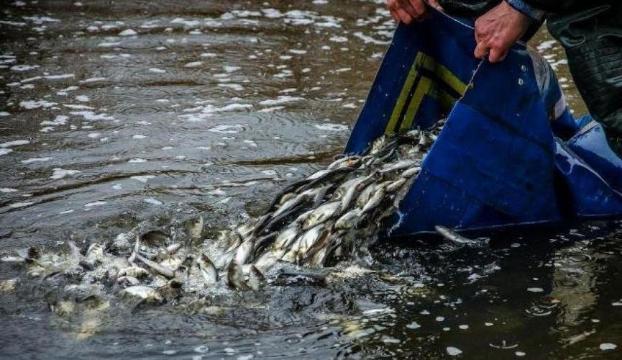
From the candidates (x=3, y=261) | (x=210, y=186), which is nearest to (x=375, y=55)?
(x=210, y=186)

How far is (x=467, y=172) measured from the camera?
4.94m

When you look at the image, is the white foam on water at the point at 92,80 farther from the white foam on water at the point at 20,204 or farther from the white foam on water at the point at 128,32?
the white foam on water at the point at 20,204

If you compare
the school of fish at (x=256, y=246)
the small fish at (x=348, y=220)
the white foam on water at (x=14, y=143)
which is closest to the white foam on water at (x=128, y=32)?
the white foam on water at (x=14, y=143)

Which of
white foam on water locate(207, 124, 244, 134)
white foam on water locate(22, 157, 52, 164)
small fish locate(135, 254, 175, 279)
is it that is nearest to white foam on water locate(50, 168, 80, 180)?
white foam on water locate(22, 157, 52, 164)

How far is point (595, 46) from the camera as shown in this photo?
4.61 metres

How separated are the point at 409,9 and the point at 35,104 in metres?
3.64

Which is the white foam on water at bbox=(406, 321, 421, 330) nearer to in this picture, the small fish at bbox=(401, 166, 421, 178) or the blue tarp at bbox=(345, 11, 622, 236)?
the blue tarp at bbox=(345, 11, 622, 236)

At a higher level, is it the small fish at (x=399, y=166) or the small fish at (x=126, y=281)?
the small fish at (x=399, y=166)

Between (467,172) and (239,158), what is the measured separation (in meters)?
2.00

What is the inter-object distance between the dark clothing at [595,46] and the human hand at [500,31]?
0.10m

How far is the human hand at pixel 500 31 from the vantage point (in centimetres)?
Result: 460

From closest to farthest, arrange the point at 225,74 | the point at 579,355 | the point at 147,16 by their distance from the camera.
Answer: the point at 579,355
the point at 225,74
the point at 147,16

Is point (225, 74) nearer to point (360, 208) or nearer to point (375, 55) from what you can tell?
point (375, 55)

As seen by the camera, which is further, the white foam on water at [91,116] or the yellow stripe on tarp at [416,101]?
the white foam on water at [91,116]
